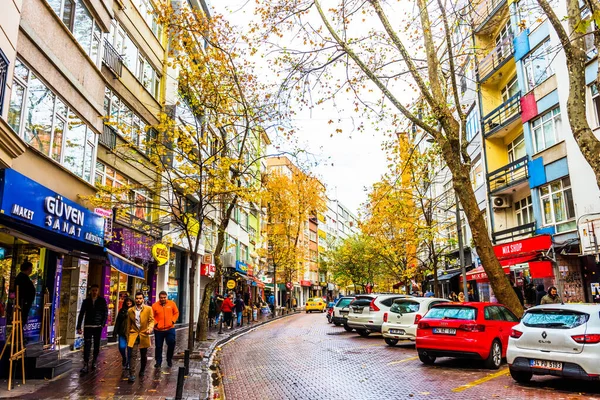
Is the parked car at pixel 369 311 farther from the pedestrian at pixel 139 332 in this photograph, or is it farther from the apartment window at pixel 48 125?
the apartment window at pixel 48 125

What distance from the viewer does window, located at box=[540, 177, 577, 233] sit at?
19.4 meters

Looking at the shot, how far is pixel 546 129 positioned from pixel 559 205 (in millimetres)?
3533

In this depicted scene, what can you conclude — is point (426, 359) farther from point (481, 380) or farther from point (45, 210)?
point (45, 210)

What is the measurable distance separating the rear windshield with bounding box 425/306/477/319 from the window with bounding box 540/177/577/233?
32.4ft

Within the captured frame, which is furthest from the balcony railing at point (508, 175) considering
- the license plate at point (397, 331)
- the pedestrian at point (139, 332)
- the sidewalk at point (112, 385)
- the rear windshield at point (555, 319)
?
the pedestrian at point (139, 332)

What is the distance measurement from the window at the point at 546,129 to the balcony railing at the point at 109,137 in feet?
59.5

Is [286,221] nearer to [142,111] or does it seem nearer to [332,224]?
[142,111]

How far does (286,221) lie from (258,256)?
33.1 ft

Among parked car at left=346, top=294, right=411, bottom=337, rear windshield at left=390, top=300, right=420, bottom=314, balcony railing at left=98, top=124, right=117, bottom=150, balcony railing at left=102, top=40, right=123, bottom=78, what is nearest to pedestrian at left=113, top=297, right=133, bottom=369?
balcony railing at left=98, top=124, right=117, bottom=150

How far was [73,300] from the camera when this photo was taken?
14.5 m

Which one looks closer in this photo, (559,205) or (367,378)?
(367,378)

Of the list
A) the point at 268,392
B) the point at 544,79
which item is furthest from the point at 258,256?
the point at 268,392

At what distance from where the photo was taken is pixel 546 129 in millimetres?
21281

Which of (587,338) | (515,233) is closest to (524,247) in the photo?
(515,233)
